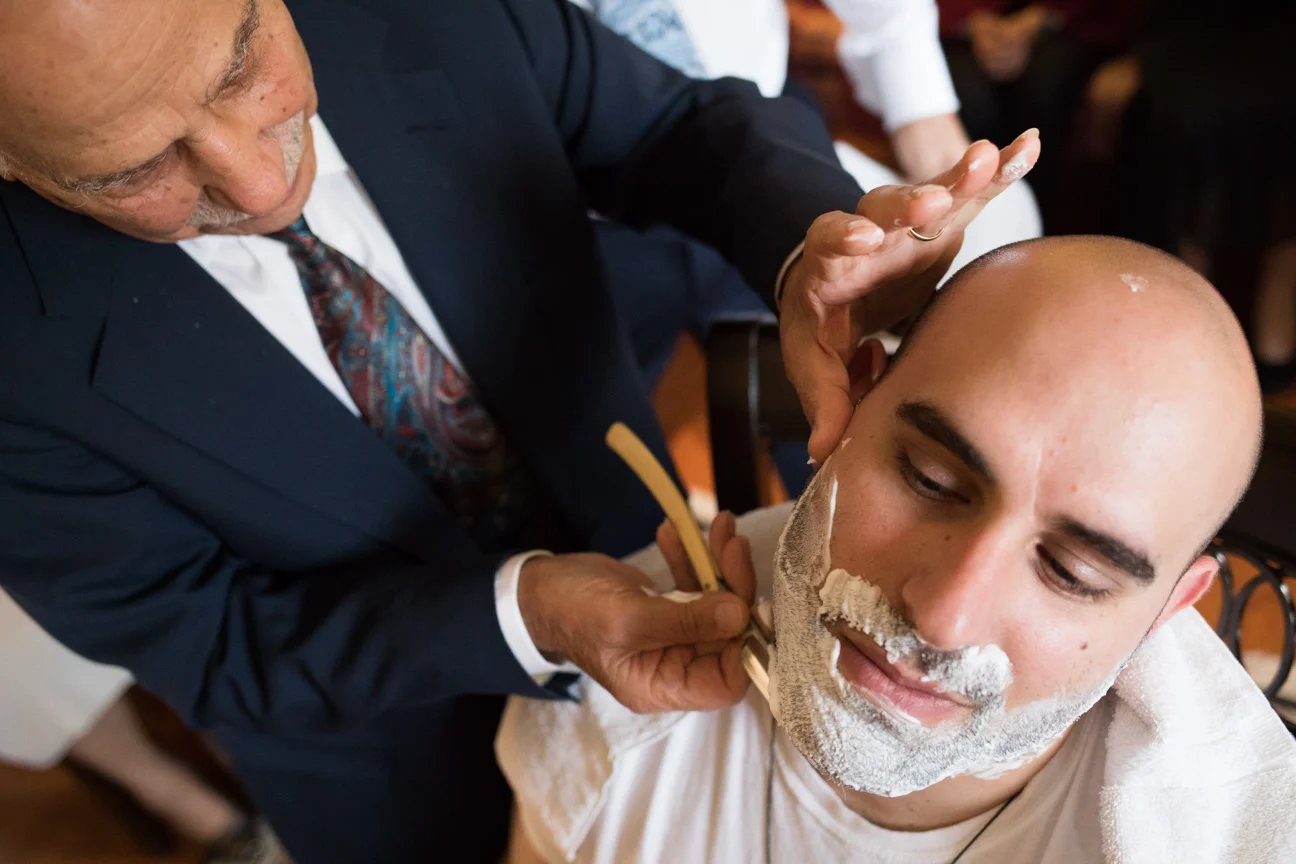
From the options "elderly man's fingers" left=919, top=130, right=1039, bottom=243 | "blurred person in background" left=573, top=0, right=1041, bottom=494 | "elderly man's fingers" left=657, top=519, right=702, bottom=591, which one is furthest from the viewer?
"blurred person in background" left=573, top=0, right=1041, bottom=494

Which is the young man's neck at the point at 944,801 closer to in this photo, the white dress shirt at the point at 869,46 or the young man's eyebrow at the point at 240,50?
the young man's eyebrow at the point at 240,50

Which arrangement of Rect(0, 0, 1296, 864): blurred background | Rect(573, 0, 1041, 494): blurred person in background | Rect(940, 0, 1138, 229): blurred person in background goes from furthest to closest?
Rect(940, 0, 1138, 229): blurred person in background < Rect(0, 0, 1296, 864): blurred background < Rect(573, 0, 1041, 494): blurred person in background

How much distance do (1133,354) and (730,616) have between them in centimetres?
39

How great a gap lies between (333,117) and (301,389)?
298 mm

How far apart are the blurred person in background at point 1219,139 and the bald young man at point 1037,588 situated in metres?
1.62

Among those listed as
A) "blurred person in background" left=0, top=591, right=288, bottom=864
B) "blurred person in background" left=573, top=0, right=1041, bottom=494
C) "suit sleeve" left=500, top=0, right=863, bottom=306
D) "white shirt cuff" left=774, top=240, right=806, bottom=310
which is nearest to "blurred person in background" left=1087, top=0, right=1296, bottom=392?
"blurred person in background" left=573, top=0, right=1041, bottom=494

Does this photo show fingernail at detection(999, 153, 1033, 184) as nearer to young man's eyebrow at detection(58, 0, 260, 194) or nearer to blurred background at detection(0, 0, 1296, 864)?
young man's eyebrow at detection(58, 0, 260, 194)

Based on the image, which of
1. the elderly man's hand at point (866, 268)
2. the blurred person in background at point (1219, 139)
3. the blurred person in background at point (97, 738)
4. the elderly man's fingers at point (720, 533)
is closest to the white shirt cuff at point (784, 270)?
the elderly man's hand at point (866, 268)

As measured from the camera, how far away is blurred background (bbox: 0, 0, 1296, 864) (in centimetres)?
188

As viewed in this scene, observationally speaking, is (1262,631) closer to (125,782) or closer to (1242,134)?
(1242,134)

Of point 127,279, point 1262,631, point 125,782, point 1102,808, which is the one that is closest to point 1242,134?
point 1262,631

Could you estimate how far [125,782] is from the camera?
1798mm

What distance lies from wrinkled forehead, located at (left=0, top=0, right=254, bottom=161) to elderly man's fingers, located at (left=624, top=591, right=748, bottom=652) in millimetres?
580

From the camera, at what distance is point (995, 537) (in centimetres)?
64
